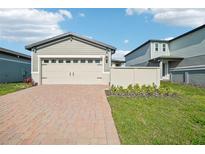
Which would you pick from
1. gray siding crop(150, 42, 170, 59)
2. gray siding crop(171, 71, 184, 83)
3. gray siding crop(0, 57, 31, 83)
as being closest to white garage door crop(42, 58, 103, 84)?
gray siding crop(0, 57, 31, 83)

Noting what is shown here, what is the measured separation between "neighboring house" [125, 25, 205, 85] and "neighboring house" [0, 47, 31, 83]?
623 inches

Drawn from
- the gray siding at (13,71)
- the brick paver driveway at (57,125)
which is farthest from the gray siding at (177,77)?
the gray siding at (13,71)

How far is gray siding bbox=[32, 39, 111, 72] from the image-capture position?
18812 millimetres

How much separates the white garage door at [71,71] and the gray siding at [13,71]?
14.9 feet

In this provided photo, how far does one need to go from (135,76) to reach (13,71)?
1464 cm

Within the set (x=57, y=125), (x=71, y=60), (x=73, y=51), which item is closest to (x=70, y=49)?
(x=73, y=51)

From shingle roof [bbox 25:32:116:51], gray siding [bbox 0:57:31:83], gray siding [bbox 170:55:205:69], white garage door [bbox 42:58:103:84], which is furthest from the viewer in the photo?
gray siding [bbox 0:57:31:83]

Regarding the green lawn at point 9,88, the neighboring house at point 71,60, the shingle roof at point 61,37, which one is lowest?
the green lawn at point 9,88

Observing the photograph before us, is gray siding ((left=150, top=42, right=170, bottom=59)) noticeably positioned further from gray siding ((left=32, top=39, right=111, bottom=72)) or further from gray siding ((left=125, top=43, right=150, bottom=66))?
gray siding ((left=32, top=39, right=111, bottom=72))

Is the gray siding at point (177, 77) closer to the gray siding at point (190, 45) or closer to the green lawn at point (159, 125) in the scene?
the gray siding at point (190, 45)

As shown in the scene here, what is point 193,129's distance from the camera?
18.2 feet

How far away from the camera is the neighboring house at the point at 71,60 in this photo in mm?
18797

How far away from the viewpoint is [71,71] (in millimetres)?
19000
